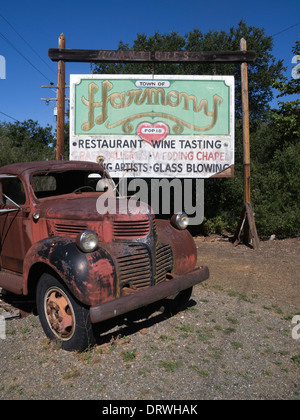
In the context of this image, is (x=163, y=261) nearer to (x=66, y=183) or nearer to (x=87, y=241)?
(x=87, y=241)

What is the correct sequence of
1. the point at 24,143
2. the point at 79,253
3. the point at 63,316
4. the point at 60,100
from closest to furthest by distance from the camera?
the point at 79,253 → the point at 63,316 → the point at 60,100 → the point at 24,143

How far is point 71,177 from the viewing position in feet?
15.5

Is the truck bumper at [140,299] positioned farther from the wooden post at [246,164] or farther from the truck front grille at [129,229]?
the wooden post at [246,164]

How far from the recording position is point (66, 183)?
184 inches

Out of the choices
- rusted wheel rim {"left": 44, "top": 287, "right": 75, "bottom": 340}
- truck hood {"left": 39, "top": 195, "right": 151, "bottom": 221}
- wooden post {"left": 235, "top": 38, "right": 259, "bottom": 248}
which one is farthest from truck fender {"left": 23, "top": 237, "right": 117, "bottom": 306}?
wooden post {"left": 235, "top": 38, "right": 259, "bottom": 248}

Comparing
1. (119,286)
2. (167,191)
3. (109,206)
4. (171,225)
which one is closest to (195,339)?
(119,286)

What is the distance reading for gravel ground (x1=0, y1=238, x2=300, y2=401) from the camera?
275 centimetres

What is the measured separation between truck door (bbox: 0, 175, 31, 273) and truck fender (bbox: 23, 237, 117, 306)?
99 cm

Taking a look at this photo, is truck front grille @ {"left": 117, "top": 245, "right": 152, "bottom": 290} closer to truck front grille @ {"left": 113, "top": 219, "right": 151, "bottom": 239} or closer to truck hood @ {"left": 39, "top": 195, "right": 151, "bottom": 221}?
truck front grille @ {"left": 113, "top": 219, "right": 151, "bottom": 239}

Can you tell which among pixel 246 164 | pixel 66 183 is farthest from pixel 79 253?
pixel 246 164

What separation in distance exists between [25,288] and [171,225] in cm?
187

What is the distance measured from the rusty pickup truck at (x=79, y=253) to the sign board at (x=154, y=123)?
335 centimetres

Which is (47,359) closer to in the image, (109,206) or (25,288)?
(25,288)

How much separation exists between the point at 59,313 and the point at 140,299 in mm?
843
